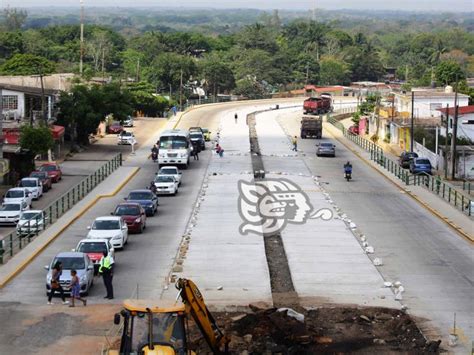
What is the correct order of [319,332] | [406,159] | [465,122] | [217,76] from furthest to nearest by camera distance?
[217,76], [465,122], [406,159], [319,332]

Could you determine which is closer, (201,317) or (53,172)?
(201,317)

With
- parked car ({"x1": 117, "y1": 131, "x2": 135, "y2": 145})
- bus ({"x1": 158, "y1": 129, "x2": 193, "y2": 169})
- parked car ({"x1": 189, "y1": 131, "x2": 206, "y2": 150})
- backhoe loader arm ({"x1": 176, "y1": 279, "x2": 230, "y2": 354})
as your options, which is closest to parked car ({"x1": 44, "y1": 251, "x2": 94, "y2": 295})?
backhoe loader arm ({"x1": 176, "y1": 279, "x2": 230, "y2": 354})

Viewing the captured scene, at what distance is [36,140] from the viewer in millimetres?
68375

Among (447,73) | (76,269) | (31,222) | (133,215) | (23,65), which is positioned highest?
(23,65)

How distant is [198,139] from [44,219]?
130 feet

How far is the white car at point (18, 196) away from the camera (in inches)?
2036

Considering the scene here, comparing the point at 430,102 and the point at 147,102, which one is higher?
the point at 430,102

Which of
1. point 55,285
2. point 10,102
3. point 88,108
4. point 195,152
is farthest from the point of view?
point 10,102

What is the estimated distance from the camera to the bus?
7031 centimetres

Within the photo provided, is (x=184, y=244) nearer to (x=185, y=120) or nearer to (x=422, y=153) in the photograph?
(x=422, y=153)

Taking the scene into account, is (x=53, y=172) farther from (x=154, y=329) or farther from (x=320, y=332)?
(x=154, y=329)

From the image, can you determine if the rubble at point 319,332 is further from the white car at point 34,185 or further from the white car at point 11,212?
the white car at point 34,185

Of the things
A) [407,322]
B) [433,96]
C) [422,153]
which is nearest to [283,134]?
[433,96]

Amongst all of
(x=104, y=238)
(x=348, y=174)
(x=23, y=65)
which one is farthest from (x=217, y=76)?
(x=104, y=238)
